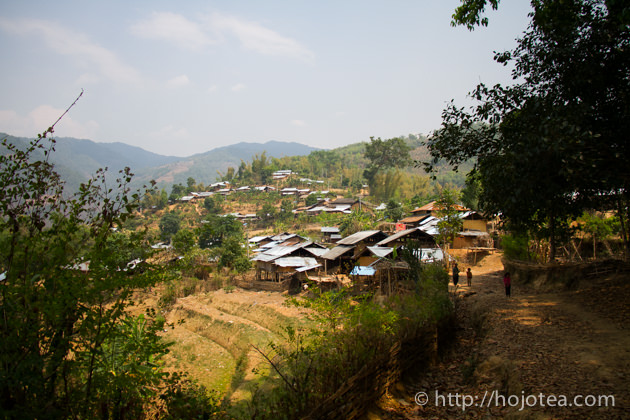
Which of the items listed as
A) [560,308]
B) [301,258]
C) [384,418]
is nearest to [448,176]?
[301,258]

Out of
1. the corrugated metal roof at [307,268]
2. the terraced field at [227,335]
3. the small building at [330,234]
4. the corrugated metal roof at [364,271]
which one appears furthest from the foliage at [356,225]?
the corrugated metal roof at [364,271]

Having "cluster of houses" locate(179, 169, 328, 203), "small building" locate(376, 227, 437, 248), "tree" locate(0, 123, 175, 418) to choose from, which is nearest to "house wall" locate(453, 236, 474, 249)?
"small building" locate(376, 227, 437, 248)

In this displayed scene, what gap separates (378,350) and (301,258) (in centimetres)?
1732

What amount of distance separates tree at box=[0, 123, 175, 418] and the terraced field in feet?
17.3

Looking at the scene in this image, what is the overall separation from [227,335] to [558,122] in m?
13.6

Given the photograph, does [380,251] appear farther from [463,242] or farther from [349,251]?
[463,242]

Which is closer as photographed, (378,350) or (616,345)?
(378,350)

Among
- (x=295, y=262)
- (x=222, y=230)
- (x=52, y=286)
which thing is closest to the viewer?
(x=52, y=286)

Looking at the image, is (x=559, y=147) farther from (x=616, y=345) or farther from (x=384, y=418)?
(x=384, y=418)

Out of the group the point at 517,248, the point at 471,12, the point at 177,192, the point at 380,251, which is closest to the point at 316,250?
the point at 380,251

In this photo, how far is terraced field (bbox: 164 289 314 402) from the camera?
10.9 metres

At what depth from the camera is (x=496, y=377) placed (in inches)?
223

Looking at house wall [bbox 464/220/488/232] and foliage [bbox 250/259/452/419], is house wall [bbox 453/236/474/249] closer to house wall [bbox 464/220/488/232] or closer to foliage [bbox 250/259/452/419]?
house wall [bbox 464/220/488/232]

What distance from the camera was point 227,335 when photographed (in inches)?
574
